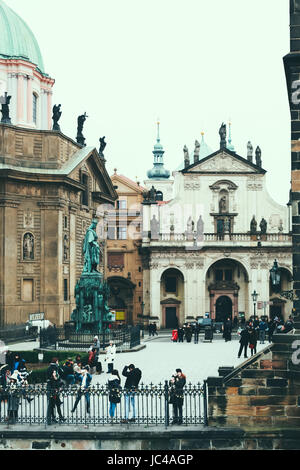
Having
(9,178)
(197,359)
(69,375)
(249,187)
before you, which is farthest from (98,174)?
(69,375)

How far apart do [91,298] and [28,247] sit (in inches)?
346

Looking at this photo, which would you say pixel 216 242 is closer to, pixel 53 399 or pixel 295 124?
pixel 295 124

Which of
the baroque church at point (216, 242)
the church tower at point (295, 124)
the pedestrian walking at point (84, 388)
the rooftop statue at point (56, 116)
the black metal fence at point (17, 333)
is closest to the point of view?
the church tower at point (295, 124)

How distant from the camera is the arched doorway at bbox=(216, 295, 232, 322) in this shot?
69.9 meters

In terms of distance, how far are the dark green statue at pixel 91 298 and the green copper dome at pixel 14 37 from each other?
22.6 meters

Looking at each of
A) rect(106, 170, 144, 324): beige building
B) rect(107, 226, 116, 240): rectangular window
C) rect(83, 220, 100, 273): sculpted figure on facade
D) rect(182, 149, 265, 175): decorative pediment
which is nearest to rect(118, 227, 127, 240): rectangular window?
rect(106, 170, 144, 324): beige building

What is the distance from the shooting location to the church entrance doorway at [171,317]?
6962 cm

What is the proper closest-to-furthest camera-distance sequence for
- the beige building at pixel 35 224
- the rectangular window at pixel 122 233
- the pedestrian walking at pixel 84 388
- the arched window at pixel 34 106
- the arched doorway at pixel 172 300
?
the pedestrian walking at pixel 84 388
the beige building at pixel 35 224
the arched window at pixel 34 106
the arched doorway at pixel 172 300
the rectangular window at pixel 122 233

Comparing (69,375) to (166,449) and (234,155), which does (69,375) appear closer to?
(166,449)

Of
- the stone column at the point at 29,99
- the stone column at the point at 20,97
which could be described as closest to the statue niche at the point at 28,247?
the stone column at the point at 20,97

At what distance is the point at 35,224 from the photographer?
154 ft

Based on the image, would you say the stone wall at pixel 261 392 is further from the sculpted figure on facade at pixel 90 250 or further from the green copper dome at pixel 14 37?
the green copper dome at pixel 14 37

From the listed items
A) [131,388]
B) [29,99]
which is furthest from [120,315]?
[131,388]

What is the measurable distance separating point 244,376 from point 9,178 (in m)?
28.9
